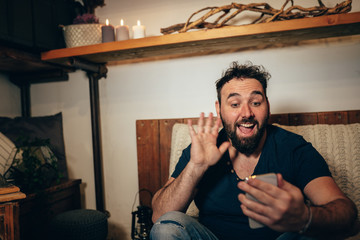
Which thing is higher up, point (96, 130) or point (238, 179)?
point (96, 130)

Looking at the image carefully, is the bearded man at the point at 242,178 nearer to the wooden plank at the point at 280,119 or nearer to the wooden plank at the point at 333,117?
the wooden plank at the point at 280,119

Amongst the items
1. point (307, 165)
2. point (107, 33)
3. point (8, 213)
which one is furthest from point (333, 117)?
point (8, 213)

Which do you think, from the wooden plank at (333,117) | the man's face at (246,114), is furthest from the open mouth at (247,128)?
the wooden plank at (333,117)

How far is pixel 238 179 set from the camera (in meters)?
1.25

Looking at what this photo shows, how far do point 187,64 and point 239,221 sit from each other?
3.91 feet

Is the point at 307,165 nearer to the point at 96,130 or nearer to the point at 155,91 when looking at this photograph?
the point at 155,91

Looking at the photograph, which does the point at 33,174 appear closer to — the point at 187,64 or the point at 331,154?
the point at 187,64

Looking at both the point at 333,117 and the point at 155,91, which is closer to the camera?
the point at 333,117

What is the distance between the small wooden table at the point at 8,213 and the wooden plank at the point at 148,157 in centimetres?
98

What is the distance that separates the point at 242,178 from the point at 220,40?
0.84 meters

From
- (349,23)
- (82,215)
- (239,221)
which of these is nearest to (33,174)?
(82,215)

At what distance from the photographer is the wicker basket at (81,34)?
1.82m

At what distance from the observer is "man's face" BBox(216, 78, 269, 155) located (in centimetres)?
127

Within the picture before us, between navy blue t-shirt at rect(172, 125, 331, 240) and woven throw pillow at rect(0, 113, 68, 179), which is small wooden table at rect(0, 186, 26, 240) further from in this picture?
woven throw pillow at rect(0, 113, 68, 179)
